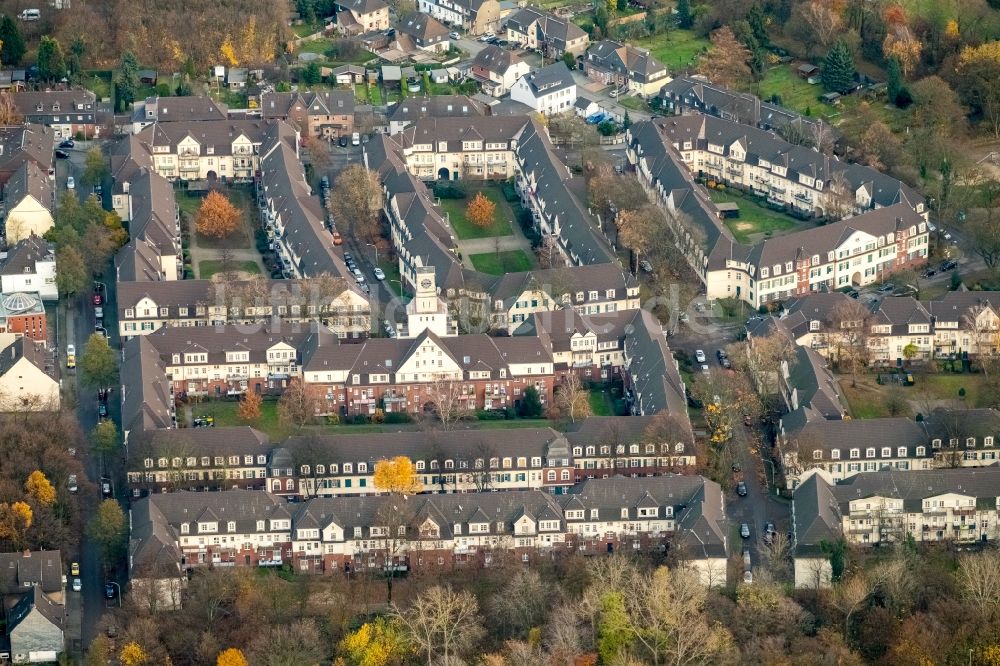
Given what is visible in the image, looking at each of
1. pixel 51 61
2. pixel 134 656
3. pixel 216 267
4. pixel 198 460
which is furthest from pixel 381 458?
pixel 51 61

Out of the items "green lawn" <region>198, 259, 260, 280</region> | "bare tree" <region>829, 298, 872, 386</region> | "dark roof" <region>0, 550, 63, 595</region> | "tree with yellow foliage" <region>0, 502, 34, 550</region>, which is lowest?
"dark roof" <region>0, 550, 63, 595</region>

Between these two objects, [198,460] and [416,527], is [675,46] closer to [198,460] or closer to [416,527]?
[198,460]

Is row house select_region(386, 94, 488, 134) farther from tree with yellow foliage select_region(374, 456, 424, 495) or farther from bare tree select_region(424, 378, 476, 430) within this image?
tree with yellow foliage select_region(374, 456, 424, 495)

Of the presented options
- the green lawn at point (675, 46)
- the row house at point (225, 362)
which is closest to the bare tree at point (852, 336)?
the row house at point (225, 362)

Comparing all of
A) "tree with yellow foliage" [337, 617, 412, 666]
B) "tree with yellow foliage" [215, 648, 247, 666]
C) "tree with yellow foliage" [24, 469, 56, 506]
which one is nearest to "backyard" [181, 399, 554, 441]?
"tree with yellow foliage" [24, 469, 56, 506]

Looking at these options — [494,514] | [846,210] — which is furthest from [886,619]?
[846,210]
